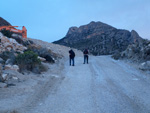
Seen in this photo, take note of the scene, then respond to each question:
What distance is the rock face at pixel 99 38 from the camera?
64.9 m

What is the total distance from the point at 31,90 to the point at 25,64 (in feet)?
16.1

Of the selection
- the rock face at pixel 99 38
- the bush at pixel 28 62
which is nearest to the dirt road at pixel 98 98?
the bush at pixel 28 62

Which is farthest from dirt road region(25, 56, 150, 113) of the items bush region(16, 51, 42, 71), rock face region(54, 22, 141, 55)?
rock face region(54, 22, 141, 55)

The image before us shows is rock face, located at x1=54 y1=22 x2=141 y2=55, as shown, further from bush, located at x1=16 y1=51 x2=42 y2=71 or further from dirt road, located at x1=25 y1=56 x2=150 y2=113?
dirt road, located at x1=25 y1=56 x2=150 y2=113

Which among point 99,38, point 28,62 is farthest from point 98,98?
Answer: point 99,38

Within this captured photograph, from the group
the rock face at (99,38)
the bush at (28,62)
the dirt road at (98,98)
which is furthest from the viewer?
the rock face at (99,38)

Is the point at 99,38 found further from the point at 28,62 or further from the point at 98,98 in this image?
the point at 98,98

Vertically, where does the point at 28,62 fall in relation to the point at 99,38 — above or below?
below

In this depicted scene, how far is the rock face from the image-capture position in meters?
64.9

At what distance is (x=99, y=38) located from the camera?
82750mm

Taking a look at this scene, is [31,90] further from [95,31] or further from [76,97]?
[95,31]

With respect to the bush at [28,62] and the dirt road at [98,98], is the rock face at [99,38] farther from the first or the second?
the dirt road at [98,98]

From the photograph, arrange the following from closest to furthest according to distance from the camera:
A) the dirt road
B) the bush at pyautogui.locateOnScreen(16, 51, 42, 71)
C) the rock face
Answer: the dirt road, the bush at pyautogui.locateOnScreen(16, 51, 42, 71), the rock face

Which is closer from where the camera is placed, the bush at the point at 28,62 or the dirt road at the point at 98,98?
the dirt road at the point at 98,98
